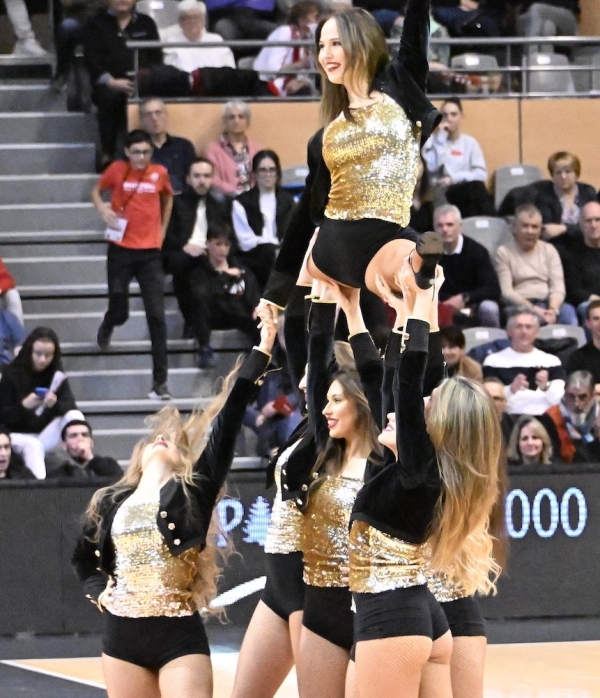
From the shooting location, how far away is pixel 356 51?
14.4 ft

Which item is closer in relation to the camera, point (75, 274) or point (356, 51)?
point (356, 51)

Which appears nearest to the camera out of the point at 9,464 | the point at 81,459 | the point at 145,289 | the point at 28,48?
the point at 9,464

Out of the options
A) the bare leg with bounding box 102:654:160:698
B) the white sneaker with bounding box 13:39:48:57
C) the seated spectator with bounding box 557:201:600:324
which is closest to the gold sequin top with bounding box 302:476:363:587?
the bare leg with bounding box 102:654:160:698

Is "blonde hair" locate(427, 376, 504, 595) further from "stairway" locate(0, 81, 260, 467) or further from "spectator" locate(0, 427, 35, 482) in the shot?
"stairway" locate(0, 81, 260, 467)

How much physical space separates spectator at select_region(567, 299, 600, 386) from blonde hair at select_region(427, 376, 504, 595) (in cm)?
489

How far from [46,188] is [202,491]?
6.08 m

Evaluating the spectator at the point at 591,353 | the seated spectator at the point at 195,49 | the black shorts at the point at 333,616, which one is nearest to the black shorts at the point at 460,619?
the black shorts at the point at 333,616

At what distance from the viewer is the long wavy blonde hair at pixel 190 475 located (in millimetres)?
4910

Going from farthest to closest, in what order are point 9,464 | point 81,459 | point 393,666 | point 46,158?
point 46,158 → point 81,459 → point 9,464 → point 393,666

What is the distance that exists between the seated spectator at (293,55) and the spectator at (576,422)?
3.29 meters

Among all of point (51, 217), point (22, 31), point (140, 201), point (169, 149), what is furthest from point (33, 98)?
point (140, 201)

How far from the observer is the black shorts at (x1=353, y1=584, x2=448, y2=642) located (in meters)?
3.98

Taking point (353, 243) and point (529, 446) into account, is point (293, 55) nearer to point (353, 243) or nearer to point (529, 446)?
point (529, 446)

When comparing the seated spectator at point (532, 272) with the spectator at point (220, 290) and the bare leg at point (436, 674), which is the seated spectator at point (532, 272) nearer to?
the spectator at point (220, 290)
